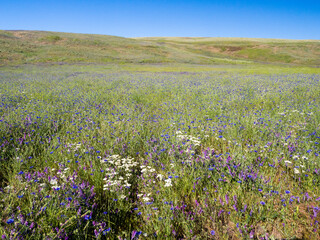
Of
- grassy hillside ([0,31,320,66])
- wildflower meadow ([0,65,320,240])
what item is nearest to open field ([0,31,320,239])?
wildflower meadow ([0,65,320,240])

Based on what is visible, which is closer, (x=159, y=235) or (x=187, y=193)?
(x=159, y=235)

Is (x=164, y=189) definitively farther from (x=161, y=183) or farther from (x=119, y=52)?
(x=119, y=52)

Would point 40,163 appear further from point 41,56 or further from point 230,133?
point 41,56

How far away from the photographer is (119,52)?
56.8 m

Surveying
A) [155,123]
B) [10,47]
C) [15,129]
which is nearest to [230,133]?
[155,123]

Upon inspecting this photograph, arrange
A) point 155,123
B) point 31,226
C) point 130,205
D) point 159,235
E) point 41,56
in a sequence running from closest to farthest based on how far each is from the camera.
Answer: point 31,226, point 159,235, point 130,205, point 155,123, point 41,56

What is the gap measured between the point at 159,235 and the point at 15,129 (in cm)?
414

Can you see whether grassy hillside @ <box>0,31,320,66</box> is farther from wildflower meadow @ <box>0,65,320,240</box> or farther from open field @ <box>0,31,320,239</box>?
wildflower meadow @ <box>0,65,320,240</box>

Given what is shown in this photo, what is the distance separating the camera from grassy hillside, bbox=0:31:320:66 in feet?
144

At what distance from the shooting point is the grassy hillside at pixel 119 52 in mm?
43969

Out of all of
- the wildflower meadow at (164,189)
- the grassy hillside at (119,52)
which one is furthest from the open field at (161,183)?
the grassy hillside at (119,52)

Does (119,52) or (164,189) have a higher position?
(119,52)

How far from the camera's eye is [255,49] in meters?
74.8

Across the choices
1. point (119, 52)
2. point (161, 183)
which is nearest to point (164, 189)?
point (161, 183)
